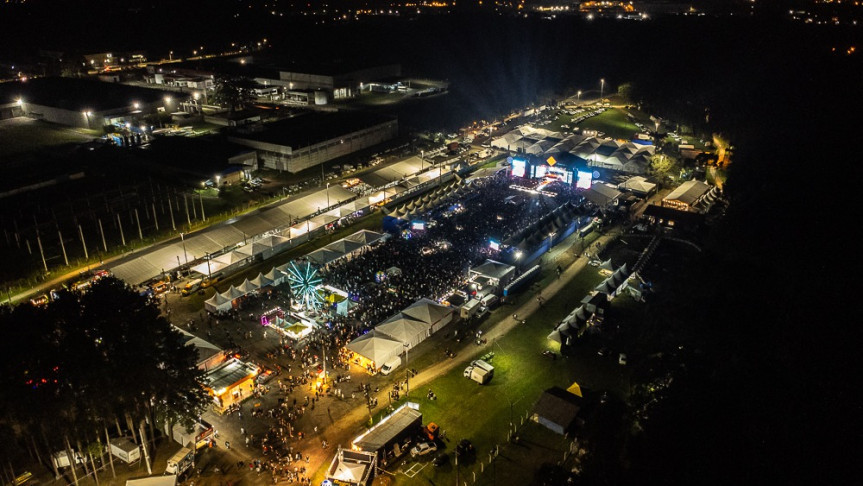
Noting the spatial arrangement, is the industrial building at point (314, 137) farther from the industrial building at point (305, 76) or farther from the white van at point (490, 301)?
the white van at point (490, 301)

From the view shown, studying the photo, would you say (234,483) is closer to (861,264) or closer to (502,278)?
(502,278)

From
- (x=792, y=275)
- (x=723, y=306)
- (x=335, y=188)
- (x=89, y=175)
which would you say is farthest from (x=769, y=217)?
(x=89, y=175)

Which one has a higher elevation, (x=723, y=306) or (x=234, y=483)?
(x=723, y=306)

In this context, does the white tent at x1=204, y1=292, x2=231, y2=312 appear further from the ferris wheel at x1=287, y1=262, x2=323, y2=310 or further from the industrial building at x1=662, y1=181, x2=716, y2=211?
the industrial building at x1=662, y1=181, x2=716, y2=211

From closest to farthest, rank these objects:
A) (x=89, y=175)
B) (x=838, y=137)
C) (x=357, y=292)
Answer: (x=357, y=292), (x=838, y=137), (x=89, y=175)

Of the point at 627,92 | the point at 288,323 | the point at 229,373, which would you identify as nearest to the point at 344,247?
the point at 288,323

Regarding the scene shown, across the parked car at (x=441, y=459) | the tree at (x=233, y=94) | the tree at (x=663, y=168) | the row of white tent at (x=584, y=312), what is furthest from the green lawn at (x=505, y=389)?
the tree at (x=233, y=94)

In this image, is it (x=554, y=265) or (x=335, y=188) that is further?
(x=335, y=188)
